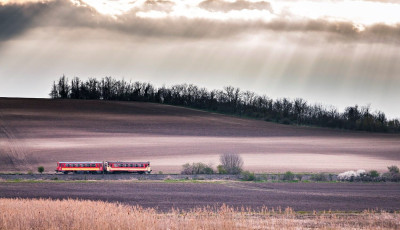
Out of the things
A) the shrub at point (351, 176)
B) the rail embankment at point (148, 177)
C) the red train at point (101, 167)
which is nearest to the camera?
the rail embankment at point (148, 177)

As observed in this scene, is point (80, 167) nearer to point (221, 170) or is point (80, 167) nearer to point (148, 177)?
point (148, 177)

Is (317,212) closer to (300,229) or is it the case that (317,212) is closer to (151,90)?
(300,229)

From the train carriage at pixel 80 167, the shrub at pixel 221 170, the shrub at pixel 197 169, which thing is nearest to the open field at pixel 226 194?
the shrub at pixel 221 170

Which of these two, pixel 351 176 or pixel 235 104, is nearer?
pixel 351 176

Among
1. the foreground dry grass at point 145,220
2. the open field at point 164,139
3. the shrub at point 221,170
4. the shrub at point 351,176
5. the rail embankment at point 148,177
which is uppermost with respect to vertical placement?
the open field at point 164,139

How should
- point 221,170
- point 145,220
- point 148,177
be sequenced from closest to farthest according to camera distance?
1. point 145,220
2. point 148,177
3. point 221,170

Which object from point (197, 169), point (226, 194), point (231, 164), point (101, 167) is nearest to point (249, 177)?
point (231, 164)

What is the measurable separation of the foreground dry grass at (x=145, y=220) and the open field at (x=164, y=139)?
116ft

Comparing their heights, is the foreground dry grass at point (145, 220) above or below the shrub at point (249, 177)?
below

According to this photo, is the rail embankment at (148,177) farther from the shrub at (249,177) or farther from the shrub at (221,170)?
the shrub at (221,170)

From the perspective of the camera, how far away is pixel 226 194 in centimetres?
4228

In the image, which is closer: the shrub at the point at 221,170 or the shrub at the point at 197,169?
the shrub at the point at 197,169

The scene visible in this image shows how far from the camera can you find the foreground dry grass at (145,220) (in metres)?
24.0

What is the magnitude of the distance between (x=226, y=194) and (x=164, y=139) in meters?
48.8
